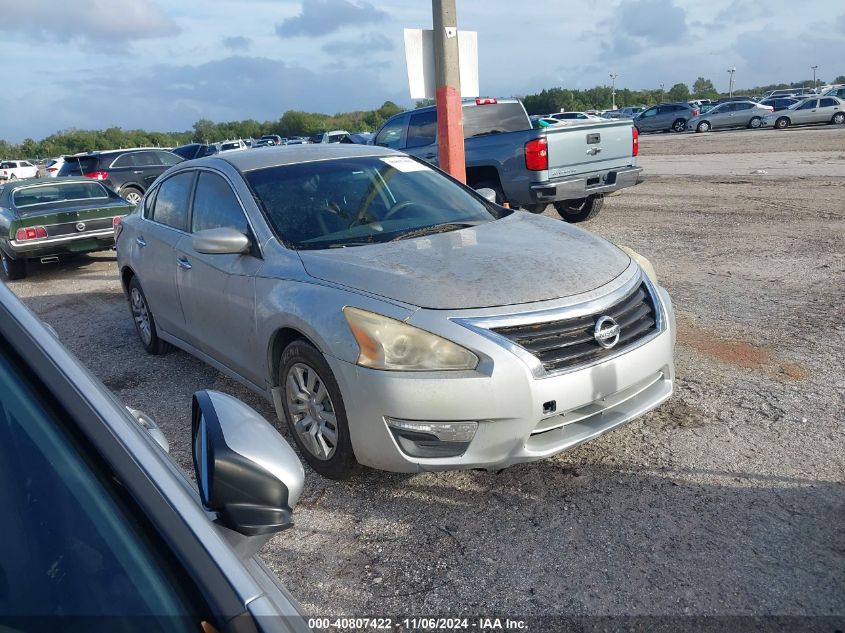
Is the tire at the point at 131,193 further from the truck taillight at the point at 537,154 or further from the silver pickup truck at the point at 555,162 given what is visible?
the truck taillight at the point at 537,154

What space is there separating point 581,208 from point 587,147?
1796mm

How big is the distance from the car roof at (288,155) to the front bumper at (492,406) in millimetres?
1917

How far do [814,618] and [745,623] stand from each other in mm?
246

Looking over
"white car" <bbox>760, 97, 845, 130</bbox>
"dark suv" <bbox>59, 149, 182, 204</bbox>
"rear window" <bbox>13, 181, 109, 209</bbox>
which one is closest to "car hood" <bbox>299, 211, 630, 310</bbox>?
"rear window" <bbox>13, 181, 109, 209</bbox>

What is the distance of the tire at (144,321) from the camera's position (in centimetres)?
614

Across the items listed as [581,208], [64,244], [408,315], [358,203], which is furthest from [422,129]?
[408,315]

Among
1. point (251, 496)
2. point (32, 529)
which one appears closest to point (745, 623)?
point (251, 496)

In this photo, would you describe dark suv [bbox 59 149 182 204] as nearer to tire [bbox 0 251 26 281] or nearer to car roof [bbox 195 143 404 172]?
tire [bbox 0 251 26 281]

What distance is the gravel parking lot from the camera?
289 centimetres

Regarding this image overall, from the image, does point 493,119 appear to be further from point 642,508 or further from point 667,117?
point 667,117

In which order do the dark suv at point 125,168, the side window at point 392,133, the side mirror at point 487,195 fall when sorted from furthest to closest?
the dark suv at point 125,168 < the side window at point 392,133 < the side mirror at point 487,195

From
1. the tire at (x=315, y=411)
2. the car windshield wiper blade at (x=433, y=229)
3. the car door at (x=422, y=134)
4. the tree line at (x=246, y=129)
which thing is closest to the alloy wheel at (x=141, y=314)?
the tire at (x=315, y=411)

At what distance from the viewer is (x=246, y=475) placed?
4.83 feet

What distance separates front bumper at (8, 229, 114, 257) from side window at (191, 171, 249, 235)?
6827 mm
